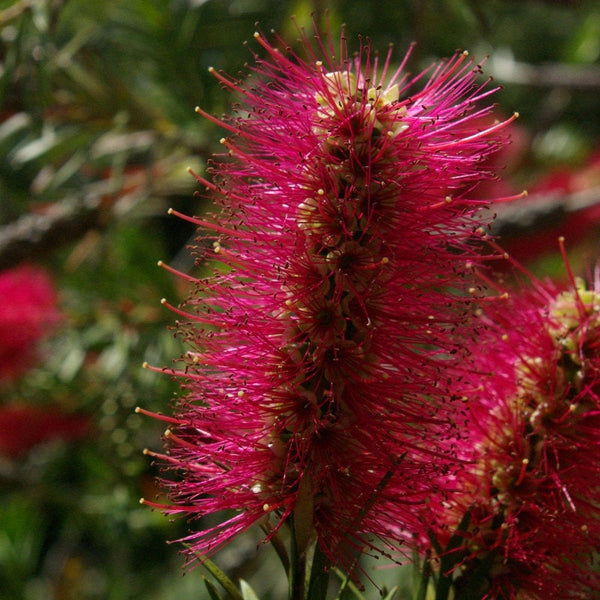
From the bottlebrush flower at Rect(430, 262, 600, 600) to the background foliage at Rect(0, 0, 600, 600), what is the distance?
3.58 feet

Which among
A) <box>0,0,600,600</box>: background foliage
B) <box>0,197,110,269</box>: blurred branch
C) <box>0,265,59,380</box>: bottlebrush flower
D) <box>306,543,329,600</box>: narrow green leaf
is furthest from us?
<box>0,265,59,380</box>: bottlebrush flower

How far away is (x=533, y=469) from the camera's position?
1.32m

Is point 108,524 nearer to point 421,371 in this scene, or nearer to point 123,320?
point 123,320

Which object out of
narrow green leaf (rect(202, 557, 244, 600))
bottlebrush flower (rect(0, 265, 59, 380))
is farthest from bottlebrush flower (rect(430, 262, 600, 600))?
bottlebrush flower (rect(0, 265, 59, 380))

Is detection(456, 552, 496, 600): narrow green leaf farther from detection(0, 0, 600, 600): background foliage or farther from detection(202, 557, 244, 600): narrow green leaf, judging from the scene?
detection(0, 0, 600, 600): background foliage

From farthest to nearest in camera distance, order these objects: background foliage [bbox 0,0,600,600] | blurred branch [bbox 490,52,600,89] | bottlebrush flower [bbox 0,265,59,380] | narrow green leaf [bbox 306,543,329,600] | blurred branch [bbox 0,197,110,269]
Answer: blurred branch [bbox 490,52,600,89] < bottlebrush flower [bbox 0,265,59,380] < blurred branch [bbox 0,197,110,269] < background foliage [bbox 0,0,600,600] < narrow green leaf [bbox 306,543,329,600]

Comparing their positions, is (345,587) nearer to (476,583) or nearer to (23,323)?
(476,583)

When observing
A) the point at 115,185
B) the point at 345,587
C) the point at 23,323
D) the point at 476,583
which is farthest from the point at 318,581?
the point at 23,323

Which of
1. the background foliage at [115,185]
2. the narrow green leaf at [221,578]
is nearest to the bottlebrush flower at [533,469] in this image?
the narrow green leaf at [221,578]

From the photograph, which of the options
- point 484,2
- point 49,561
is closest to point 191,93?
point 484,2

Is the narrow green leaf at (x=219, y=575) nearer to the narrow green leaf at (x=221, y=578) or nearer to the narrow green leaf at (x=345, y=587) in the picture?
the narrow green leaf at (x=221, y=578)

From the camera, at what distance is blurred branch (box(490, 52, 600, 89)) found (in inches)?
129

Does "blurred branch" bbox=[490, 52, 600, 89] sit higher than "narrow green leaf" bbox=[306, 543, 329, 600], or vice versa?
"blurred branch" bbox=[490, 52, 600, 89]

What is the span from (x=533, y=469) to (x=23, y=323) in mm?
2201
